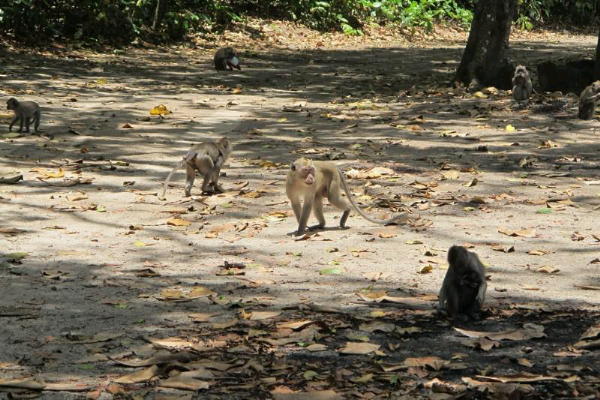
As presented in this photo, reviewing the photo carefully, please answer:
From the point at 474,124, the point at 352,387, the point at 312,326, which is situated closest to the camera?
the point at 352,387

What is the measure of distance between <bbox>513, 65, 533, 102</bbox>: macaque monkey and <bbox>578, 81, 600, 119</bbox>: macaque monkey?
1401mm

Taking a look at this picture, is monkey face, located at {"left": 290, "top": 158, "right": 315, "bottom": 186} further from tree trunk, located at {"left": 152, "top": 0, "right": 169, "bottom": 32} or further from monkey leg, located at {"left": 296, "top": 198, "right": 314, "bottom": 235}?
tree trunk, located at {"left": 152, "top": 0, "right": 169, "bottom": 32}

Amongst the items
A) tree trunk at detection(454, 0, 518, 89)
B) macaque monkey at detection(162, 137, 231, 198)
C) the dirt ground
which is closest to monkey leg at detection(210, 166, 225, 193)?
macaque monkey at detection(162, 137, 231, 198)

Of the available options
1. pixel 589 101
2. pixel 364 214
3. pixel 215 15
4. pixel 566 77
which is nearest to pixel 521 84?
pixel 566 77

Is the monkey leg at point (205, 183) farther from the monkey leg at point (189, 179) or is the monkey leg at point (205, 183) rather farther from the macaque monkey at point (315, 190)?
the macaque monkey at point (315, 190)

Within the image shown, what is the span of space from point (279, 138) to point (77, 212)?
4.79 metres

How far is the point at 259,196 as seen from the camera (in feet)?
36.5

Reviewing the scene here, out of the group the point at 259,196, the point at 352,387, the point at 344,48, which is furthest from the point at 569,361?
the point at 344,48

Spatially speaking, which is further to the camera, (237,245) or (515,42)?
(515,42)

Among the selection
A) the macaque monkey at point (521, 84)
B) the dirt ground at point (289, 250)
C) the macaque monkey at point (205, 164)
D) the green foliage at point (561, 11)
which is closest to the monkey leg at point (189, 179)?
the macaque monkey at point (205, 164)

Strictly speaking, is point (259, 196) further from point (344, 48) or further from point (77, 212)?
point (344, 48)

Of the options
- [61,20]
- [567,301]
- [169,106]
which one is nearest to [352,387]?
[567,301]

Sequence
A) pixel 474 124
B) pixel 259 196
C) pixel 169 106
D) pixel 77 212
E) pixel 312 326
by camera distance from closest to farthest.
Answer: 1. pixel 312 326
2. pixel 77 212
3. pixel 259 196
4. pixel 474 124
5. pixel 169 106

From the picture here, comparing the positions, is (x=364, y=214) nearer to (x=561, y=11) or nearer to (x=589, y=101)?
(x=589, y=101)
